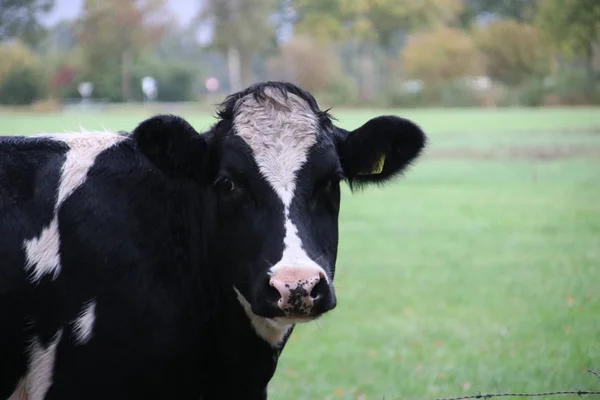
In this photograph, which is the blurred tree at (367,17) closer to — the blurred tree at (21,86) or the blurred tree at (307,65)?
the blurred tree at (307,65)

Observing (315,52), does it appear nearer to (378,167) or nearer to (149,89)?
(149,89)

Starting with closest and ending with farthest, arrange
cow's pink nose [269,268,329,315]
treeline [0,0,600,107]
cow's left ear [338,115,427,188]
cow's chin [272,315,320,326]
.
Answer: cow's pink nose [269,268,329,315]
cow's chin [272,315,320,326]
cow's left ear [338,115,427,188]
treeline [0,0,600,107]

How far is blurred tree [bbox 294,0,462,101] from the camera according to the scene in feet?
80.5

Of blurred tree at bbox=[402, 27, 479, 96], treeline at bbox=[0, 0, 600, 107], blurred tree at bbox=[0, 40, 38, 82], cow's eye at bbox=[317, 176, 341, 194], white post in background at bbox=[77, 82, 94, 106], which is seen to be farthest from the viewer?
white post in background at bbox=[77, 82, 94, 106]

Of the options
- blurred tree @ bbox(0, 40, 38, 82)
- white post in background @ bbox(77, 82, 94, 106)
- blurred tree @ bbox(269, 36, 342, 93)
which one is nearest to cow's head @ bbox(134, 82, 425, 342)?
blurred tree @ bbox(0, 40, 38, 82)

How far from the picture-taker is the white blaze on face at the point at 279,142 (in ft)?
11.8

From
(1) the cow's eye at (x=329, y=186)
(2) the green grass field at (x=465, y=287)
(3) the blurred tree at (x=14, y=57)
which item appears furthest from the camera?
(3) the blurred tree at (x=14, y=57)

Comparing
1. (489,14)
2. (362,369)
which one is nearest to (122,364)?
(362,369)

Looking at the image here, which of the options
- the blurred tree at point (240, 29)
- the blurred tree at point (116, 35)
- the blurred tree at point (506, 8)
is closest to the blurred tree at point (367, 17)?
the blurred tree at point (506, 8)

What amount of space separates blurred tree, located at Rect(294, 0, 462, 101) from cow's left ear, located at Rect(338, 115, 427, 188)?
64.1 ft

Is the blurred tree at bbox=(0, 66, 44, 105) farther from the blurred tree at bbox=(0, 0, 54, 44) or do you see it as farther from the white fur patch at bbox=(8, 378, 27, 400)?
the white fur patch at bbox=(8, 378, 27, 400)

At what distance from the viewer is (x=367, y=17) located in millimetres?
25469

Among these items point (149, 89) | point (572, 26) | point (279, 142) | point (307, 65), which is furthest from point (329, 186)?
point (149, 89)

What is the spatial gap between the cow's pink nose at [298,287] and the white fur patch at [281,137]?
138 mm
